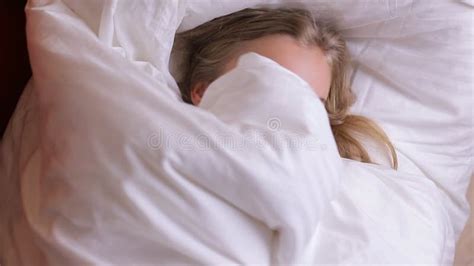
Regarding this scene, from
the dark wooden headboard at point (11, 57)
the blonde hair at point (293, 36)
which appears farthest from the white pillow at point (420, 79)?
the dark wooden headboard at point (11, 57)

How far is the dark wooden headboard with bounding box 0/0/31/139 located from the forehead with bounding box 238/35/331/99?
31 centimetres

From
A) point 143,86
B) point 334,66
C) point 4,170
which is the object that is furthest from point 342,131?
point 4,170

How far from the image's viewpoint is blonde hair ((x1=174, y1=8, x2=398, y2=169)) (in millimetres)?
798

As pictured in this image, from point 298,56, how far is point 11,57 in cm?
40

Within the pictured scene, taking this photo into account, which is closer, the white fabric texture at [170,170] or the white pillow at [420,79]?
the white fabric texture at [170,170]

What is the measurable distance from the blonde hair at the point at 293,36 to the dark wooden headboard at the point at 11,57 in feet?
0.73

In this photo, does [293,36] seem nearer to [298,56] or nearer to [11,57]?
[298,56]

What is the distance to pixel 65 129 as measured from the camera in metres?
0.56

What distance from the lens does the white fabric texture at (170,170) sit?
53 centimetres

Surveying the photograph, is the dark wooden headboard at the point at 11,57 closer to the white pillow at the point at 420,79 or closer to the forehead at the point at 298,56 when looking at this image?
the forehead at the point at 298,56

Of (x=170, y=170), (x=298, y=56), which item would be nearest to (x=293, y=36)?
(x=298, y=56)

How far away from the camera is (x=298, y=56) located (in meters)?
0.76

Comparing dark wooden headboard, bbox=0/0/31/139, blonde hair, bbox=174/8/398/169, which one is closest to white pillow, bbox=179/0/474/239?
blonde hair, bbox=174/8/398/169

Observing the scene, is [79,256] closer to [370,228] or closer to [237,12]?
[370,228]
